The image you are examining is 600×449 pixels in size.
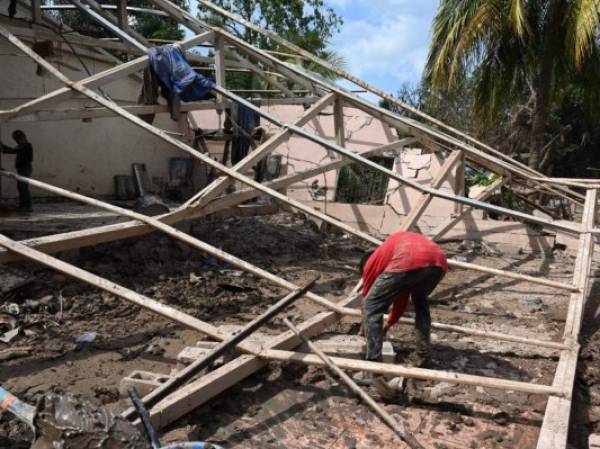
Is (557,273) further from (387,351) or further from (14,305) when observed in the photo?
(14,305)

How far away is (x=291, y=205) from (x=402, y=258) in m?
2.12

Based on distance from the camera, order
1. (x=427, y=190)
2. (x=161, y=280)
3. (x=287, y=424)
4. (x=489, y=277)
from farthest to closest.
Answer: (x=489, y=277) < (x=161, y=280) < (x=427, y=190) < (x=287, y=424)

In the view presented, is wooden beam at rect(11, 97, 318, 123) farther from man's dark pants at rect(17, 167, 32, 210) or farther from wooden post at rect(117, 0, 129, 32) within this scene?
wooden post at rect(117, 0, 129, 32)

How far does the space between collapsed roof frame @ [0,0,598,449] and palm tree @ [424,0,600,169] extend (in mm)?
2648

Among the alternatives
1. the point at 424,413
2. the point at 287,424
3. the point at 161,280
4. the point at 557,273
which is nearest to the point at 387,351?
the point at 424,413

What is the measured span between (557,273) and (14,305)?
7007 millimetres

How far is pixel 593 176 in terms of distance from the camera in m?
22.3

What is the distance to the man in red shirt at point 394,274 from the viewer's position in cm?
402

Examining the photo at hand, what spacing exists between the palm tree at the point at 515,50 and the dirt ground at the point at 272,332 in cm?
389

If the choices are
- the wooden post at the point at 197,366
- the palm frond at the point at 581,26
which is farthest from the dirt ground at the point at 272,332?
the palm frond at the point at 581,26

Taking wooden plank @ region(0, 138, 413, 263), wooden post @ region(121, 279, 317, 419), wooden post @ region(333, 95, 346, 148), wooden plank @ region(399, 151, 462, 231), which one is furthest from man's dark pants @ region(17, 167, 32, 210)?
wooden post @ region(121, 279, 317, 419)

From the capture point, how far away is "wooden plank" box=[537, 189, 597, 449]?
2938 millimetres

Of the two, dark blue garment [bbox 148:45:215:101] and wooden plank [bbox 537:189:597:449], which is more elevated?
dark blue garment [bbox 148:45:215:101]

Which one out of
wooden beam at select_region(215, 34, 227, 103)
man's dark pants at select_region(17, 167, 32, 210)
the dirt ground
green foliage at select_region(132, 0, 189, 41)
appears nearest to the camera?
the dirt ground
